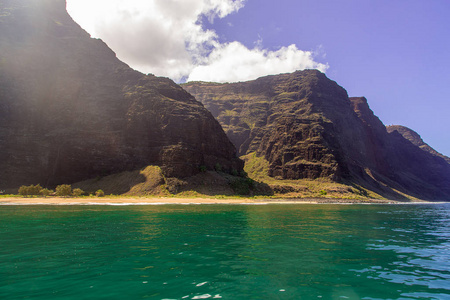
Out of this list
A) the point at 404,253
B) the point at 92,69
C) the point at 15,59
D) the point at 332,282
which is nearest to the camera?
the point at 332,282

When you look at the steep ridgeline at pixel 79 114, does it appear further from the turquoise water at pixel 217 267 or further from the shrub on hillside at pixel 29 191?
the turquoise water at pixel 217 267

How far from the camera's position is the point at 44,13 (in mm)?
139125

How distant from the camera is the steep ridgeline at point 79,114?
10462cm

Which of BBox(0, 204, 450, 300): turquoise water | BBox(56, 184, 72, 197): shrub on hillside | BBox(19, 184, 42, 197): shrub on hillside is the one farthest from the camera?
BBox(56, 184, 72, 197): shrub on hillside

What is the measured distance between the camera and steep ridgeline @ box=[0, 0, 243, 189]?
104625mm

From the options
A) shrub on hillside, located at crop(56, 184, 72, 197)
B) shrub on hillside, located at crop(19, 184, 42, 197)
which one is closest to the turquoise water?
shrub on hillside, located at crop(56, 184, 72, 197)

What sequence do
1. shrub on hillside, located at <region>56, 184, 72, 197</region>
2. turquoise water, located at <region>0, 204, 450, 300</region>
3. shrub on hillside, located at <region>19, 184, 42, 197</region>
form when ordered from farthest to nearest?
shrub on hillside, located at <region>56, 184, 72, 197</region>
shrub on hillside, located at <region>19, 184, 42, 197</region>
turquoise water, located at <region>0, 204, 450, 300</region>

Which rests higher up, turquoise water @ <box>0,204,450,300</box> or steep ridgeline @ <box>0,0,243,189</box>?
steep ridgeline @ <box>0,0,243,189</box>

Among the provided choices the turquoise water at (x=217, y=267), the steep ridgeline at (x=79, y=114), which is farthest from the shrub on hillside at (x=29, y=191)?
the turquoise water at (x=217, y=267)

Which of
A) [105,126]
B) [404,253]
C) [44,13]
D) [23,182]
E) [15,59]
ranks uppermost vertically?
[44,13]

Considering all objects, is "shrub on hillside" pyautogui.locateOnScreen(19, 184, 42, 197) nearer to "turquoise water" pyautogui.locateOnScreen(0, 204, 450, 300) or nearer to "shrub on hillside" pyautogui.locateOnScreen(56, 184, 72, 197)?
"shrub on hillside" pyautogui.locateOnScreen(56, 184, 72, 197)

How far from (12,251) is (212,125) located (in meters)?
124

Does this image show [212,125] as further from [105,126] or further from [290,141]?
[290,141]

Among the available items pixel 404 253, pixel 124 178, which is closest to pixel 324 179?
pixel 124 178
